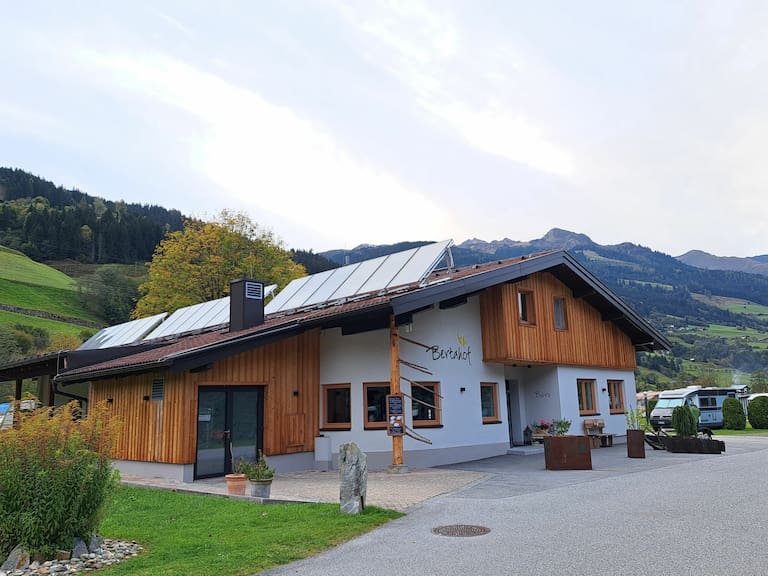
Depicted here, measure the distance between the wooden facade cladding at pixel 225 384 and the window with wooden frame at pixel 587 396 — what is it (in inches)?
385

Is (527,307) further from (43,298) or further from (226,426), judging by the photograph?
(43,298)

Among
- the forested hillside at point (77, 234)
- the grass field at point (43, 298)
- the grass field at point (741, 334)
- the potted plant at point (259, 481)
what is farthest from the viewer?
the grass field at point (741, 334)

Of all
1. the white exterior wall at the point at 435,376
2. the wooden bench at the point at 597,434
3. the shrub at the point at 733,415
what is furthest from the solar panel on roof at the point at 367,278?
the shrub at the point at 733,415

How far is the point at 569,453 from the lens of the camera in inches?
533

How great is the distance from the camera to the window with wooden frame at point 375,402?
49.2ft

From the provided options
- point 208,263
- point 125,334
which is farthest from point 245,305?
point 208,263

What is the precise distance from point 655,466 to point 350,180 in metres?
13.5

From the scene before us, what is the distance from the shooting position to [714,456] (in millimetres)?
16328

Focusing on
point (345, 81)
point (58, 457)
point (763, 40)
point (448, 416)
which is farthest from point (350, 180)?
point (58, 457)

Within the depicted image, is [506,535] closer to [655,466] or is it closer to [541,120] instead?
[655,466]

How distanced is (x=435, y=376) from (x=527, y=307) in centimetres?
437

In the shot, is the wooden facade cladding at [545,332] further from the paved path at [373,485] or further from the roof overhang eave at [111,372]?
the roof overhang eave at [111,372]

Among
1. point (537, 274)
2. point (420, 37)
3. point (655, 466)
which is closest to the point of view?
point (420, 37)

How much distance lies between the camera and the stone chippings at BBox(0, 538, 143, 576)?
607cm
